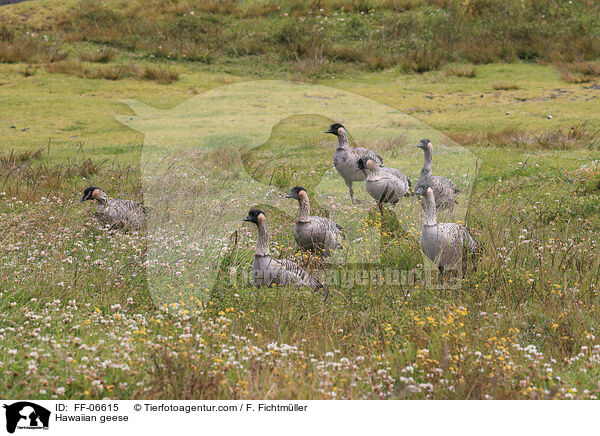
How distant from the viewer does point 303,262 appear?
7867mm

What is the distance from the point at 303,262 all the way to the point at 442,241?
5.61ft

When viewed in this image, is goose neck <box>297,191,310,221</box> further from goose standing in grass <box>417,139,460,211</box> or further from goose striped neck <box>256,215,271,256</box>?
goose standing in grass <box>417,139,460,211</box>

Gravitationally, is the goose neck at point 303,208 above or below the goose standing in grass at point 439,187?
above

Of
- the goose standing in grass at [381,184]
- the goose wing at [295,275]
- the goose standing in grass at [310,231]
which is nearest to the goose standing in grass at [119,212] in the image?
the goose standing in grass at [310,231]

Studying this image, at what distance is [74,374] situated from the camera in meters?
4.95

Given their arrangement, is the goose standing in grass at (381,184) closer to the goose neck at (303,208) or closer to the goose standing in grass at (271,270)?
the goose neck at (303,208)

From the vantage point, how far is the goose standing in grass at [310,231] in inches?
314

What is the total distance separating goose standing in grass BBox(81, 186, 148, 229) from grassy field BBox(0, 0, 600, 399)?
0.74 ft

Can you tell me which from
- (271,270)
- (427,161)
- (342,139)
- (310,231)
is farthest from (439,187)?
(271,270)

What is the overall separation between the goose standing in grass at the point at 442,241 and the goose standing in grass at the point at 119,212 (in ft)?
13.8

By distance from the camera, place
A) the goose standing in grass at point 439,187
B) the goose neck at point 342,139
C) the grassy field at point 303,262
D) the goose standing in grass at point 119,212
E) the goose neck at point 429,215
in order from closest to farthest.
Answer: the grassy field at point 303,262 → the goose neck at point 429,215 → the goose standing in grass at point 119,212 → the goose standing in grass at point 439,187 → the goose neck at point 342,139

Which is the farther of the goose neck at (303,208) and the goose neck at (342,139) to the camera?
the goose neck at (342,139)

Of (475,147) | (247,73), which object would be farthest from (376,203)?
(247,73)

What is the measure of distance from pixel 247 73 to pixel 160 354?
2180 cm
